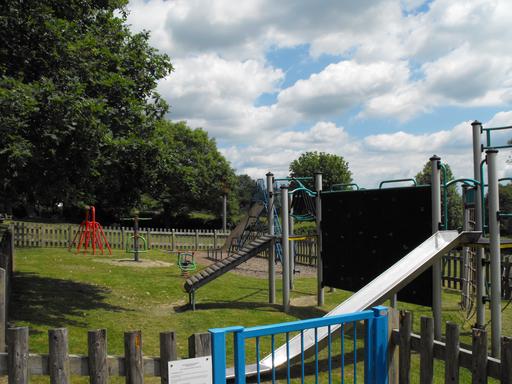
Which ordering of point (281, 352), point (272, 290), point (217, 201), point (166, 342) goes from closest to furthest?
point (166, 342)
point (281, 352)
point (272, 290)
point (217, 201)

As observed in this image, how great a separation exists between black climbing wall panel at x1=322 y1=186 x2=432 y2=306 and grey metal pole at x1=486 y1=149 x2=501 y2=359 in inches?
41.3

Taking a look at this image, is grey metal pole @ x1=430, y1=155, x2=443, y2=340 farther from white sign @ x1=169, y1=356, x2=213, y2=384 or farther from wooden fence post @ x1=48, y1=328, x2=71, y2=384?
wooden fence post @ x1=48, y1=328, x2=71, y2=384

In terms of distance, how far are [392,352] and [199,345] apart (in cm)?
171

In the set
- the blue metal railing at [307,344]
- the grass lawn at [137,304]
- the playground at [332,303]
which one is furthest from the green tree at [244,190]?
the blue metal railing at [307,344]

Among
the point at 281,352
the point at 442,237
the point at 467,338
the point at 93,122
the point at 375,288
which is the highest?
the point at 93,122

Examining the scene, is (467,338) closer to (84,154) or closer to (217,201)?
(84,154)

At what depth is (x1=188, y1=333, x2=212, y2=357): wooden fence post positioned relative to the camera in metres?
3.14

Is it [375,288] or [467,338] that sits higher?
[375,288]

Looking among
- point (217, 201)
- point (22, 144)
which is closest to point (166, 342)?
point (22, 144)

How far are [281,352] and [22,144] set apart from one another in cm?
428

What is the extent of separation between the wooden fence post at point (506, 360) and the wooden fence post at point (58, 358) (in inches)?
116

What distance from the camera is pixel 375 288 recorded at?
613 cm

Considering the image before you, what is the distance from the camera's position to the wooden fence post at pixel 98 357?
3236mm

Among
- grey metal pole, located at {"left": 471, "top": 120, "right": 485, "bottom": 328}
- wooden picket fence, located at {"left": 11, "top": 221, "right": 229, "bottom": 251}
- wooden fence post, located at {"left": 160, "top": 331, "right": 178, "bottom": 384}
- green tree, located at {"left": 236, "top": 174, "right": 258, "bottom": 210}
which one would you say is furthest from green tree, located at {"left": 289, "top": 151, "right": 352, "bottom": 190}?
wooden fence post, located at {"left": 160, "top": 331, "right": 178, "bottom": 384}
